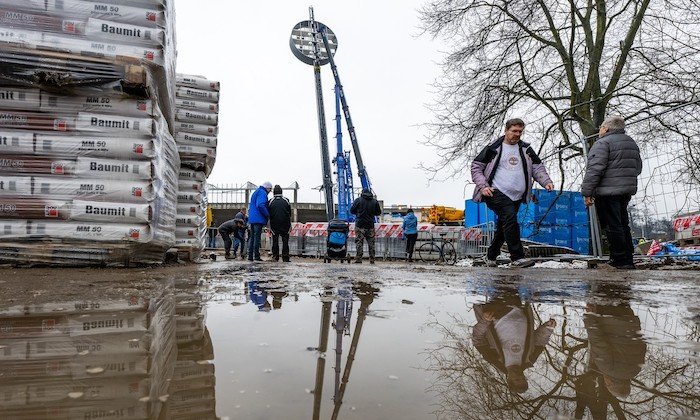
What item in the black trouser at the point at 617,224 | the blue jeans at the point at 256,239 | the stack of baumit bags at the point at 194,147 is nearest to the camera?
the black trouser at the point at 617,224

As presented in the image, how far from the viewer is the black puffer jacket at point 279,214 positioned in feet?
25.9

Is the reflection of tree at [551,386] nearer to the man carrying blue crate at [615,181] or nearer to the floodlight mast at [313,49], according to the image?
the man carrying blue crate at [615,181]

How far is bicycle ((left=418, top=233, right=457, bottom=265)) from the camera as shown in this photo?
476 inches

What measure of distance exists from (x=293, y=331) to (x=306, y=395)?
0.57 metres

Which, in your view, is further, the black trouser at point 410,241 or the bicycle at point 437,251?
the bicycle at point 437,251

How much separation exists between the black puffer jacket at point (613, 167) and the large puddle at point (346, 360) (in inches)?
112

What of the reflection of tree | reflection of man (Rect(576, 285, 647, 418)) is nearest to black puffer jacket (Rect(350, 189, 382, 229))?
reflection of man (Rect(576, 285, 647, 418))

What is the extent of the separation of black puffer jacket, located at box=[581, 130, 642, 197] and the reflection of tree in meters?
3.82

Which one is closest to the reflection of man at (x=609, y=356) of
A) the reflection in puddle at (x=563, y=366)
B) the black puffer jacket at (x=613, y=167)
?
Result: the reflection in puddle at (x=563, y=366)

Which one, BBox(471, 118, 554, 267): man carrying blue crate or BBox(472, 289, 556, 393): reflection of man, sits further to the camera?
BBox(471, 118, 554, 267): man carrying blue crate

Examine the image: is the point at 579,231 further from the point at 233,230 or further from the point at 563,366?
the point at 563,366

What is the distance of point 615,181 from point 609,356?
13.2 feet

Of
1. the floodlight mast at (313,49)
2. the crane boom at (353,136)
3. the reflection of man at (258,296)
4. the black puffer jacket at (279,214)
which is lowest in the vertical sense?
the reflection of man at (258,296)

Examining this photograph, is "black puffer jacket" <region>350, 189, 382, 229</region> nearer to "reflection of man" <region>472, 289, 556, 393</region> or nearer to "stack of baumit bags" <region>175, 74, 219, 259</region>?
"stack of baumit bags" <region>175, 74, 219, 259</region>
